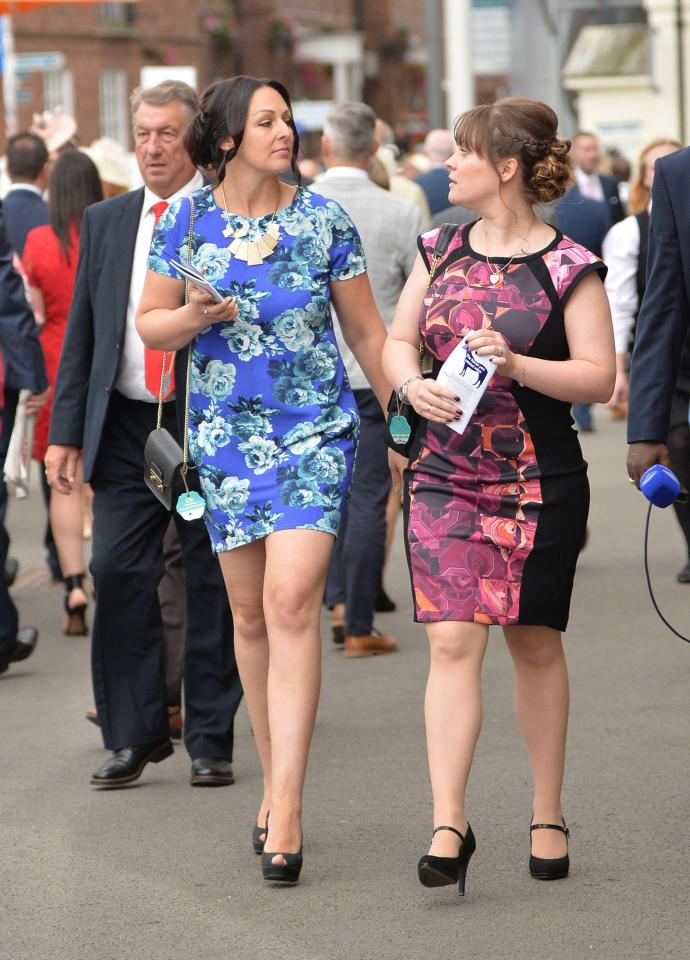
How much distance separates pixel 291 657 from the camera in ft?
16.2

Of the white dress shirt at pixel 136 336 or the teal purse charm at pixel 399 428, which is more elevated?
the white dress shirt at pixel 136 336

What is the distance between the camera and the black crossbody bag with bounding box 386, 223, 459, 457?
15.9ft

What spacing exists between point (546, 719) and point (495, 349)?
99 centimetres

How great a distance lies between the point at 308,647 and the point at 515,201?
48.9 inches

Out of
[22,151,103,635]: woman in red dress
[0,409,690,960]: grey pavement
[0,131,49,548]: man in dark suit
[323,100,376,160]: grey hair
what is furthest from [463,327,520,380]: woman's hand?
[0,131,49,548]: man in dark suit

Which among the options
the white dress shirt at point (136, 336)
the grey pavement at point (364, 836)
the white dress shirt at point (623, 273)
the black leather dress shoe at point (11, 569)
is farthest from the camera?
the white dress shirt at point (623, 273)

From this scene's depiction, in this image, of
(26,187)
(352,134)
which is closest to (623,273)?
(352,134)

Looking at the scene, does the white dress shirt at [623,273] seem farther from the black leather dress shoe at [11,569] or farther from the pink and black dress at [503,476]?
A: the pink and black dress at [503,476]

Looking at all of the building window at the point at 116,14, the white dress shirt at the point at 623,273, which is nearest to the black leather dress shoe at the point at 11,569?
the white dress shirt at the point at 623,273

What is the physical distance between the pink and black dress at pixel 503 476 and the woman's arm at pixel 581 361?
0.11 ft

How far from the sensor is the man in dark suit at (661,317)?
4.79 meters

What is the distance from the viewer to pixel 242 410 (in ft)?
16.4

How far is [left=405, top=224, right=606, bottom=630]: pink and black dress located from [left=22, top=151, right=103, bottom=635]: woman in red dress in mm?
4190

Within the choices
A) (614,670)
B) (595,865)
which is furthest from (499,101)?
(614,670)
